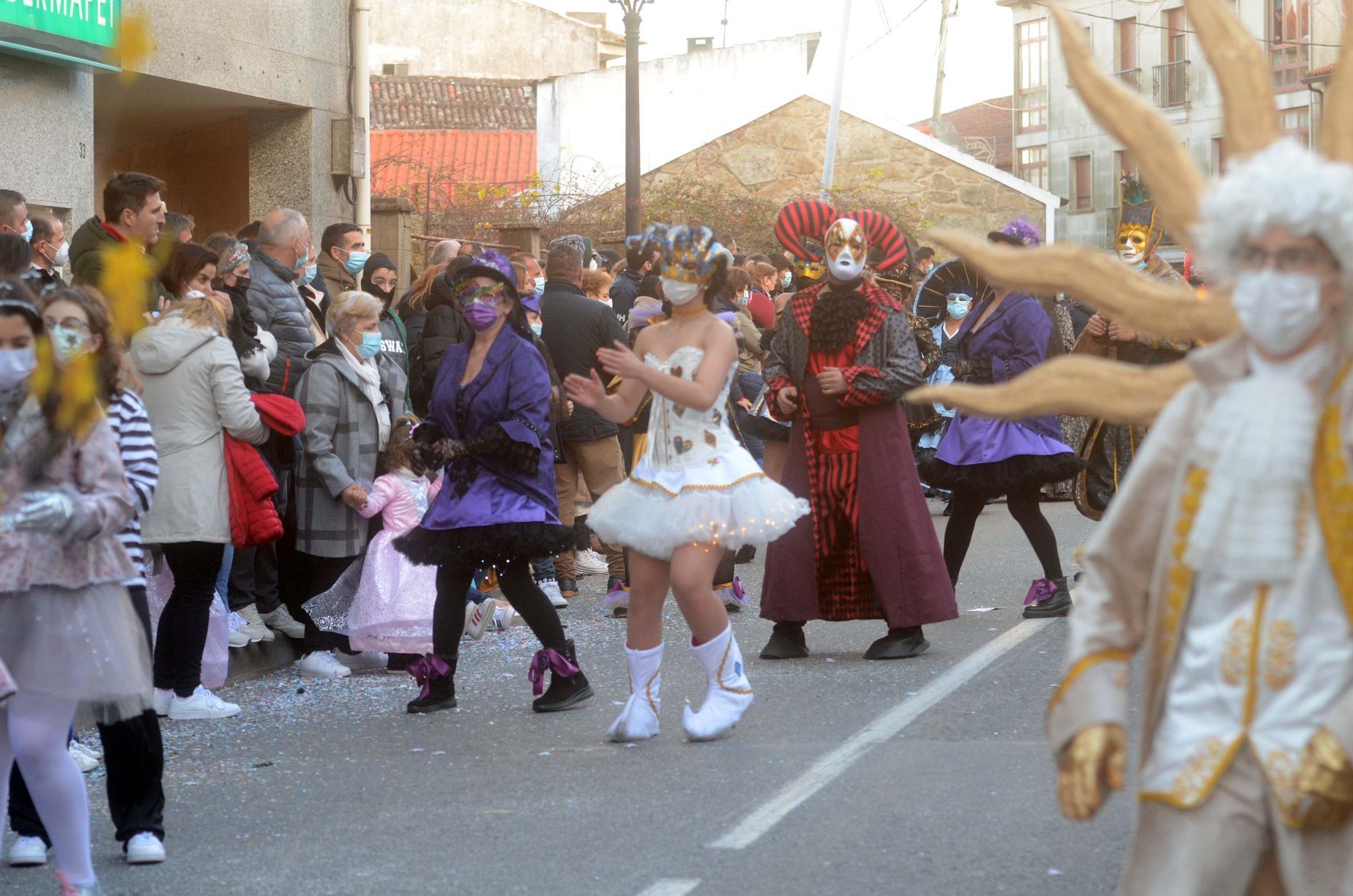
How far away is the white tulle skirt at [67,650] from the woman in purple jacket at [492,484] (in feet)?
8.46

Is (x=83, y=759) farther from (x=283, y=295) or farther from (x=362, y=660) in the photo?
(x=283, y=295)

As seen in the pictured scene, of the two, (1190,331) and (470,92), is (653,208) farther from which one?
(1190,331)

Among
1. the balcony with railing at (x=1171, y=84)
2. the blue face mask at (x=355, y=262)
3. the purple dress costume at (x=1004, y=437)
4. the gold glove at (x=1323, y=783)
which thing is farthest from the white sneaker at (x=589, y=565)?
the balcony with railing at (x=1171, y=84)

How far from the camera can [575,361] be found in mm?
11102

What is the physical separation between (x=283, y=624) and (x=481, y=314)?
8.01 feet

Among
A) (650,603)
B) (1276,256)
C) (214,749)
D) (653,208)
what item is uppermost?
(653,208)

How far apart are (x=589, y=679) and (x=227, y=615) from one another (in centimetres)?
169

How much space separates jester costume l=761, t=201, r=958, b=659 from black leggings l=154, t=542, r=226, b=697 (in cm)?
261

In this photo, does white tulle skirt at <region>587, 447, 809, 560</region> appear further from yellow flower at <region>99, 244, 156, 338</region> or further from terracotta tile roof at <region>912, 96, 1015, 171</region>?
terracotta tile roof at <region>912, 96, 1015, 171</region>

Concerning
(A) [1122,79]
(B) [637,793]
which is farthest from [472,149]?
(B) [637,793]

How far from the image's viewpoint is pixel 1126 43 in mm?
53531

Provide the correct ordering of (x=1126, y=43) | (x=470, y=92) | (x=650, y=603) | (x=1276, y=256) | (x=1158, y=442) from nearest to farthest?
(x=1276, y=256) → (x=1158, y=442) → (x=650, y=603) → (x=470, y=92) → (x=1126, y=43)

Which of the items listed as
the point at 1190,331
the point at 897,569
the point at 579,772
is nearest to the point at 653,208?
the point at 897,569

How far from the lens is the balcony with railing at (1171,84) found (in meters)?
51.5
